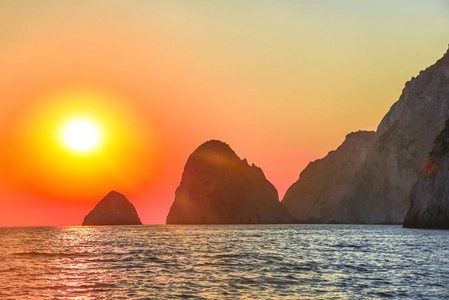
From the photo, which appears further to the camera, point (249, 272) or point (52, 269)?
point (52, 269)

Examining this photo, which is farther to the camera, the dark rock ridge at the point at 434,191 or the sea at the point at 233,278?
the dark rock ridge at the point at 434,191

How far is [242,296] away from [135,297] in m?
5.89

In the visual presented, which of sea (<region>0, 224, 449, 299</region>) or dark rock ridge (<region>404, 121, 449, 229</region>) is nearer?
sea (<region>0, 224, 449, 299</region>)

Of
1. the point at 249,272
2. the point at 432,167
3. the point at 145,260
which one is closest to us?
the point at 249,272

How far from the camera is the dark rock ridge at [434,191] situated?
120m

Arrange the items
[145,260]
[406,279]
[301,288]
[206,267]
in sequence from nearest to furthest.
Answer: [301,288]
[406,279]
[206,267]
[145,260]

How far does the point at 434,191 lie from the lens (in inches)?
4840

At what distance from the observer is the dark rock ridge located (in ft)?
393

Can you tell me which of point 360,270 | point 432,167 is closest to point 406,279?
point 360,270

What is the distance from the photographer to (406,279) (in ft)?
118

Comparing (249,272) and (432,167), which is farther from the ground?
(432,167)

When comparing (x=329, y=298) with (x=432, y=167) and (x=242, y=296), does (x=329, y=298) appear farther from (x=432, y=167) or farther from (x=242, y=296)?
(x=432, y=167)

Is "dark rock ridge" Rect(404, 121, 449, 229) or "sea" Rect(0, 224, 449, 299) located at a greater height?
"dark rock ridge" Rect(404, 121, 449, 229)

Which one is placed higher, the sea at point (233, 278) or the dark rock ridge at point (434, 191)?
the dark rock ridge at point (434, 191)
